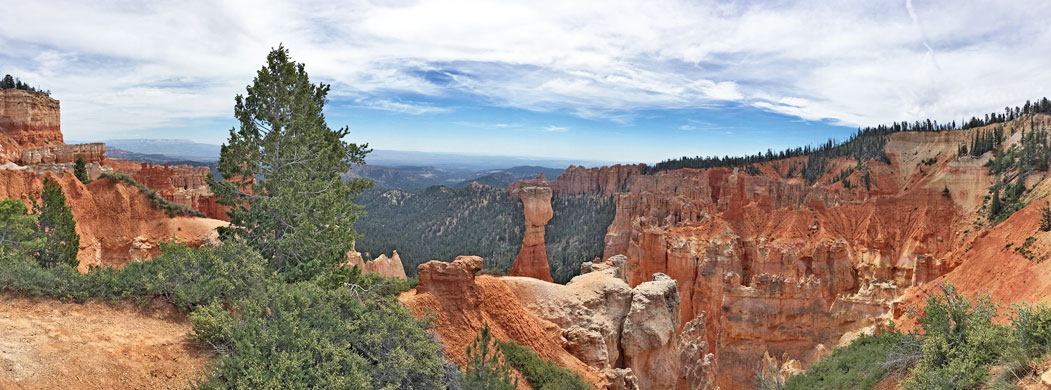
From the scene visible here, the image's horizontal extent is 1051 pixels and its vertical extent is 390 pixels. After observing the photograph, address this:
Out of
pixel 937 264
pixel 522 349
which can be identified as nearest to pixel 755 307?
pixel 937 264

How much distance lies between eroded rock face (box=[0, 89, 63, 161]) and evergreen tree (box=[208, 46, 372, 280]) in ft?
92.4

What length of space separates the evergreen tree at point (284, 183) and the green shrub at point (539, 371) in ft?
20.2

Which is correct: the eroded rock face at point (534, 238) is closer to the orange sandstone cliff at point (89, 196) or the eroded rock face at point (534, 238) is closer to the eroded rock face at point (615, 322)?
the eroded rock face at point (615, 322)

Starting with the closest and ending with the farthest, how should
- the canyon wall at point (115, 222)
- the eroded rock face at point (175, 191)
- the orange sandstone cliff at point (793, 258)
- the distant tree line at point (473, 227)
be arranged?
the canyon wall at point (115, 222)
the eroded rock face at point (175, 191)
the orange sandstone cliff at point (793, 258)
the distant tree line at point (473, 227)

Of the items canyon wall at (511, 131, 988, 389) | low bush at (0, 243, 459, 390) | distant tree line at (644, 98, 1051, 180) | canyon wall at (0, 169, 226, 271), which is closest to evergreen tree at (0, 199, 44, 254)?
low bush at (0, 243, 459, 390)

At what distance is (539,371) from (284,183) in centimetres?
979

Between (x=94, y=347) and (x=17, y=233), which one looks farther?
(x=17, y=233)

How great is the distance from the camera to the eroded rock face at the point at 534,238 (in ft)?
86.4

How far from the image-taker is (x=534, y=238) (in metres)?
26.8

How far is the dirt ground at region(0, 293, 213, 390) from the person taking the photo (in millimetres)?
7941

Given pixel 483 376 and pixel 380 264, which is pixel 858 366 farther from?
pixel 380 264

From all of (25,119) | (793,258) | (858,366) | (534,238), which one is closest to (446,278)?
(534,238)

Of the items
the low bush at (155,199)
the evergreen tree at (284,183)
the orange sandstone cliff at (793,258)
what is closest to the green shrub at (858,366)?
the orange sandstone cliff at (793,258)

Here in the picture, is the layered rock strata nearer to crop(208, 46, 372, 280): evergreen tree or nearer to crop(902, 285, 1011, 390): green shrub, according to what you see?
crop(208, 46, 372, 280): evergreen tree
